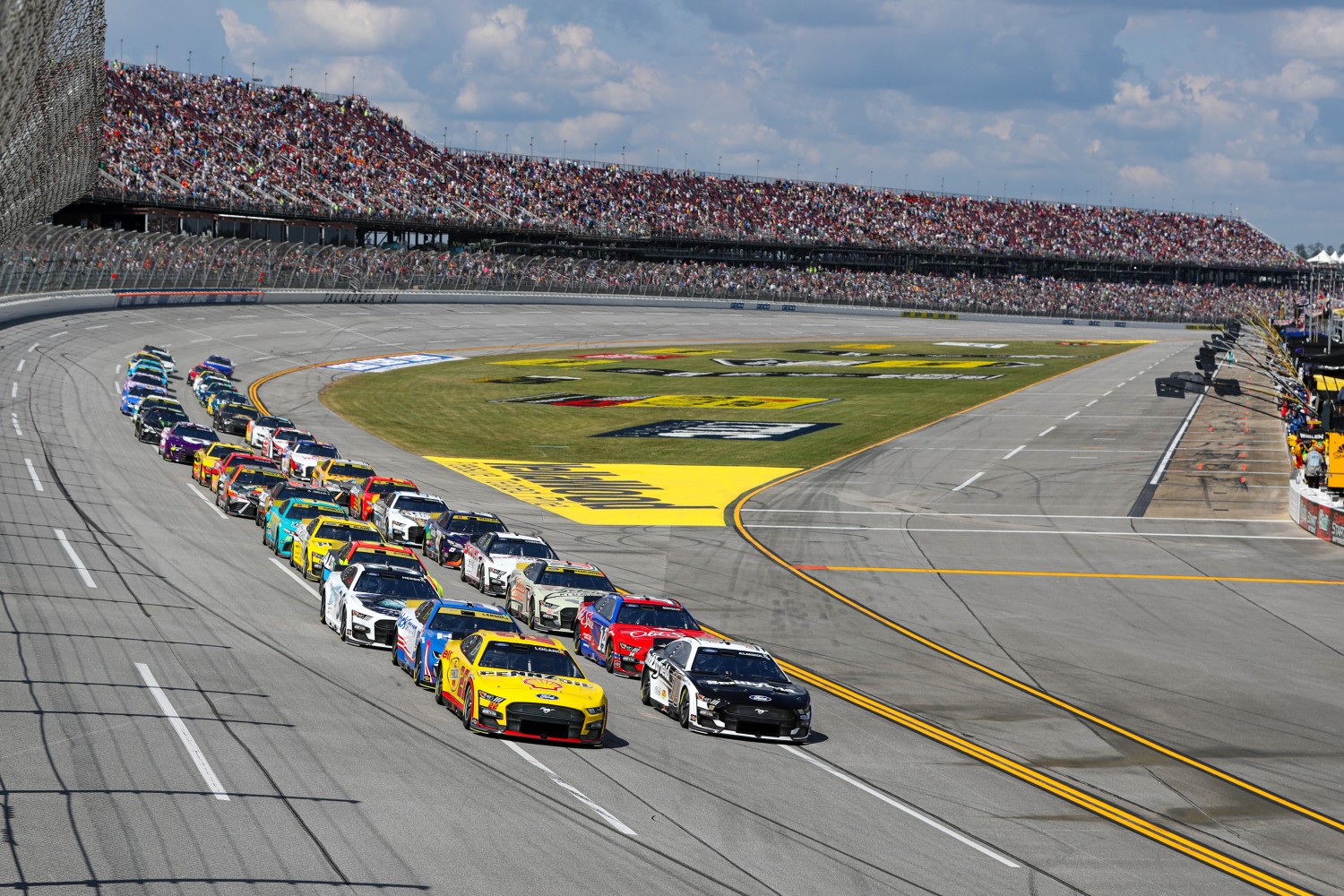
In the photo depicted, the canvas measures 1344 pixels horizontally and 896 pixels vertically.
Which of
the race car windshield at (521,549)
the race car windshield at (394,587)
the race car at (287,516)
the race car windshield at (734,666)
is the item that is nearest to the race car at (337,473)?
the race car at (287,516)

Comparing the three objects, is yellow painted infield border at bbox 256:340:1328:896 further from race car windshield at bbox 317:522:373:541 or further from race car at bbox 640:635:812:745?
race car windshield at bbox 317:522:373:541

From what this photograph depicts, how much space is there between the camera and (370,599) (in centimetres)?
2180

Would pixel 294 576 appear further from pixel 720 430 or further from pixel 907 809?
pixel 720 430

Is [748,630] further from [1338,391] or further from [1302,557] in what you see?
[1338,391]

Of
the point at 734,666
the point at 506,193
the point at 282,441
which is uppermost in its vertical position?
the point at 506,193

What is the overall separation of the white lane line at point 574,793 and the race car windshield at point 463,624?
302 cm

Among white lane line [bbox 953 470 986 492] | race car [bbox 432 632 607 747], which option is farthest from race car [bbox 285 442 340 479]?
race car [bbox 432 632 607 747]

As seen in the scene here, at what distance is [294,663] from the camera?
19328 mm

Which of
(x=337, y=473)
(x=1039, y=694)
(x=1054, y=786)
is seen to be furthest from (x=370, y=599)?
(x=337, y=473)

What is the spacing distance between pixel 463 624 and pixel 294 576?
28.2 ft

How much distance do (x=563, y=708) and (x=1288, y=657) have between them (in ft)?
44.9

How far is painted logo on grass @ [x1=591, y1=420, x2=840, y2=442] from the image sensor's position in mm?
57281

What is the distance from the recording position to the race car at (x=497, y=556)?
88.8 ft

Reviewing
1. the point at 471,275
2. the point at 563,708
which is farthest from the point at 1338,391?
the point at 471,275
